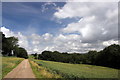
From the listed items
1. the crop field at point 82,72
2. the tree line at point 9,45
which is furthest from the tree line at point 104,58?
the tree line at point 9,45

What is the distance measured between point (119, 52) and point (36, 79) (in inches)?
1722

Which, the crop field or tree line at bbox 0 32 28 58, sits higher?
tree line at bbox 0 32 28 58

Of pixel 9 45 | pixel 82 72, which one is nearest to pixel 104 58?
pixel 82 72

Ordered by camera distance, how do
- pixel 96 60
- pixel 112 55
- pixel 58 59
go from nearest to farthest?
pixel 112 55
pixel 96 60
pixel 58 59

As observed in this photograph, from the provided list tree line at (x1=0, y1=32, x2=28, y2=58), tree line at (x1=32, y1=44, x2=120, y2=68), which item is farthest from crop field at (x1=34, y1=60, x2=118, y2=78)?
tree line at (x1=0, y1=32, x2=28, y2=58)

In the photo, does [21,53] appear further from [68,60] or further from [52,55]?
[68,60]

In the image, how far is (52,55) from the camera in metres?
120

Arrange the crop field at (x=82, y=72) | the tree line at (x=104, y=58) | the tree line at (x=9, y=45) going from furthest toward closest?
the tree line at (x=9, y=45), the tree line at (x=104, y=58), the crop field at (x=82, y=72)

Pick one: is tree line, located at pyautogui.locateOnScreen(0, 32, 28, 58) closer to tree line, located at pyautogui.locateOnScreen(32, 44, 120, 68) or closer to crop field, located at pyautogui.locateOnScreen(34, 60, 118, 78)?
tree line, located at pyautogui.locateOnScreen(32, 44, 120, 68)

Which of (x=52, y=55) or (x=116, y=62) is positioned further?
(x=52, y=55)

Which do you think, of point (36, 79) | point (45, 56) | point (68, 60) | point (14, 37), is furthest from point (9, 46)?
point (36, 79)

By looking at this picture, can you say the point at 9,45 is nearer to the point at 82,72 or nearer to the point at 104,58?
the point at 104,58

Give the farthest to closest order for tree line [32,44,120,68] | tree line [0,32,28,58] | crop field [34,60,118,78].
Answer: tree line [0,32,28,58] → tree line [32,44,120,68] → crop field [34,60,118,78]

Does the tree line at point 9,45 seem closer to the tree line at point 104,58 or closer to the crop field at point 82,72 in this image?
the tree line at point 104,58
